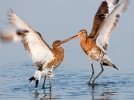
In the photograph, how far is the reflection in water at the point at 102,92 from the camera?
1093cm

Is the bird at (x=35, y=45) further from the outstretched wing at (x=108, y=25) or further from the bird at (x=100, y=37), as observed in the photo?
the outstretched wing at (x=108, y=25)

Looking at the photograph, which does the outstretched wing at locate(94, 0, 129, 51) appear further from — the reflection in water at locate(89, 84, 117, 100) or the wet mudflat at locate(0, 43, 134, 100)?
the reflection in water at locate(89, 84, 117, 100)

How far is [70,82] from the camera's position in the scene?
12.9 metres

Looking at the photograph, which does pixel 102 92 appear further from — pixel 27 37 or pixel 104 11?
pixel 104 11

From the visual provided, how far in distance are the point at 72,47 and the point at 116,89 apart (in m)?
8.07

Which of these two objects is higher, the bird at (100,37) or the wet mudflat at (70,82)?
the bird at (100,37)

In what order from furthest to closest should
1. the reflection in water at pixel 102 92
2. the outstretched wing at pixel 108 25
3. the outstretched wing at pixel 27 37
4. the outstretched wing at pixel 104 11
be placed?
the outstretched wing at pixel 104 11 < the outstretched wing at pixel 108 25 < the outstretched wing at pixel 27 37 < the reflection in water at pixel 102 92

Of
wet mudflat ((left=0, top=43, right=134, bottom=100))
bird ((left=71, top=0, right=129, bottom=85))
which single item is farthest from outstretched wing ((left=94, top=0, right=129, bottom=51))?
wet mudflat ((left=0, top=43, right=134, bottom=100))

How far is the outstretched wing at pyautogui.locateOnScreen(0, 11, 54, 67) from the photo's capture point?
1134 centimetres

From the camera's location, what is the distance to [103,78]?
45.5ft

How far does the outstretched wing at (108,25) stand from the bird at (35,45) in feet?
4.76

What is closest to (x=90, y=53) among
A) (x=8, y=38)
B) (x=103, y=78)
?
(x=103, y=78)

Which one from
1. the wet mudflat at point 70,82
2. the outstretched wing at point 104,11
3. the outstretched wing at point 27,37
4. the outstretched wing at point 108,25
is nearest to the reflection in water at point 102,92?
the wet mudflat at point 70,82

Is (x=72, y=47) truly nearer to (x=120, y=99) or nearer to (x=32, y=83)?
(x=32, y=83)
